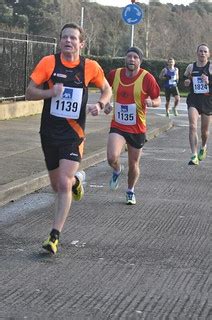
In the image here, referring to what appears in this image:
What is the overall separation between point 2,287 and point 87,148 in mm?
8613

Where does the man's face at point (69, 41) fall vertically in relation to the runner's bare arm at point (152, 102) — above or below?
above

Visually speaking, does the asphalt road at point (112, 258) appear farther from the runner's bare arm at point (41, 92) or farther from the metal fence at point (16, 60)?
the metal fence at point (16, 60)

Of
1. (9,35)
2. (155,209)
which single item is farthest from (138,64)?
(9,35)

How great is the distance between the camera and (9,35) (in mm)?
19719

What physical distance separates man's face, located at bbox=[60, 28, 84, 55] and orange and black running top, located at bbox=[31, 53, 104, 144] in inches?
4.8

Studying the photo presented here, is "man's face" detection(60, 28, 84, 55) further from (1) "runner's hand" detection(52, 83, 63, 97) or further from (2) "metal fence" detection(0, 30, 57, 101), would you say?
(2) "metal fence" detection(0, 30, 57, 101)

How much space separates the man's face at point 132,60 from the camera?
29.6ft

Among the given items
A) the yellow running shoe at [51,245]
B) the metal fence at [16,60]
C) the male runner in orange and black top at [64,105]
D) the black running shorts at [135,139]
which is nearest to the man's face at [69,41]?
the male runner in orange and black top at [64,105]

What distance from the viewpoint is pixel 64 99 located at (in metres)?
6.95

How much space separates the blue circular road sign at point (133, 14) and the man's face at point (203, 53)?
7909 mm

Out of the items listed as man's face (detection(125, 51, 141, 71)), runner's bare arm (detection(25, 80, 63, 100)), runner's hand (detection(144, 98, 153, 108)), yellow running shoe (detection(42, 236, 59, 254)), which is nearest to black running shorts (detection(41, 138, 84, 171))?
runner's bare arm (detection(25, 80, 63, 100))

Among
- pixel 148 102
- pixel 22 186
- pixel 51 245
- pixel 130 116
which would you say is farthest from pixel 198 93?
pixel 51 245

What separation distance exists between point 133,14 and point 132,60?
39.6 ft

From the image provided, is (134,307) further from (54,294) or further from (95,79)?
(95,79)
